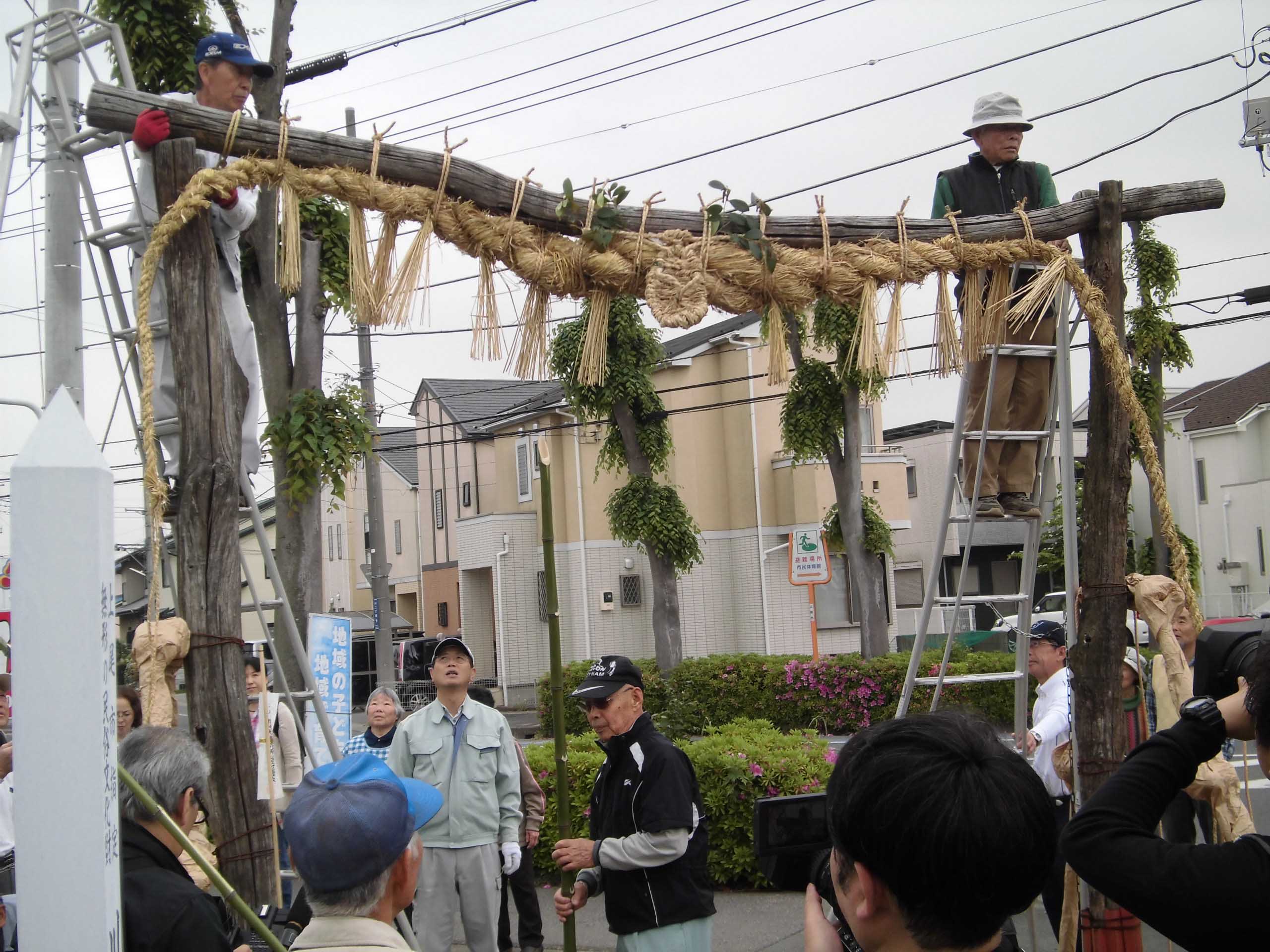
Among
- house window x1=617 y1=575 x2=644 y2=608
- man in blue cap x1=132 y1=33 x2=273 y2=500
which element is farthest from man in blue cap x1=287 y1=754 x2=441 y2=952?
house window x1=617 y1=575 x2=644 y2=608

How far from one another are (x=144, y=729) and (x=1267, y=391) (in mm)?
38894

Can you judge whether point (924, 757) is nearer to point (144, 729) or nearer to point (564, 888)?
point (144, 729)

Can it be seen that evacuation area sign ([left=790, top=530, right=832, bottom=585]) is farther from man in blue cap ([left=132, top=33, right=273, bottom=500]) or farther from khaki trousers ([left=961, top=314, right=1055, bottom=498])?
man in blue cap ([left=132, top=33, right=273, bottom=500])

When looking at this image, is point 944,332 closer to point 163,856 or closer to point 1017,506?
point 1017,506

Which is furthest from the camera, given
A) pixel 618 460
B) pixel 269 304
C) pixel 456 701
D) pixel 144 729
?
pixel 618 460

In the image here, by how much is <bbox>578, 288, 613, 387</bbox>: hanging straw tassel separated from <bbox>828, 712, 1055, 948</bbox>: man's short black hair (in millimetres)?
3108

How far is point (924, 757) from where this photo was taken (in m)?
1.57

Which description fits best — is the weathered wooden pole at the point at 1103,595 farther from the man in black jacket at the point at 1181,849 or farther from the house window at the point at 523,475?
the house window at the point at 523,475

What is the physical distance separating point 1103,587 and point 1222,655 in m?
1.99

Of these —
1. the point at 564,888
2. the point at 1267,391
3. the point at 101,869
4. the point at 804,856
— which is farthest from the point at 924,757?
the point at 1267,391

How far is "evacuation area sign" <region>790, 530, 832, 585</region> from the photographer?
645 inches

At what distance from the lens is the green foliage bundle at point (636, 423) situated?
20500 mm

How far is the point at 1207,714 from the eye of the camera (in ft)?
6.34

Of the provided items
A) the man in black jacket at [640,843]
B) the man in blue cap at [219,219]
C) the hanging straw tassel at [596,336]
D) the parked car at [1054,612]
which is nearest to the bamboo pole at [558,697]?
the man in black jacket at [640,843]
